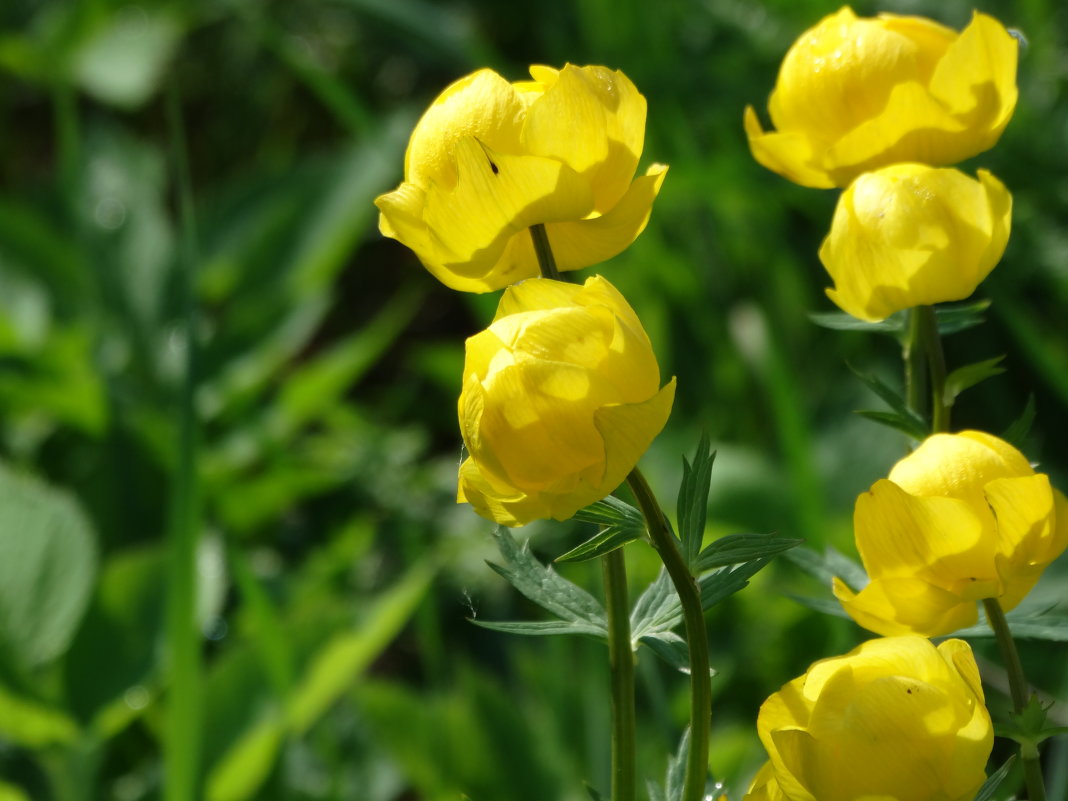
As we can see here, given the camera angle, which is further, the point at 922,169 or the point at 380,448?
the point at 380,448

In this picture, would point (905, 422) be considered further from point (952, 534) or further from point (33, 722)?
point (33, 722)

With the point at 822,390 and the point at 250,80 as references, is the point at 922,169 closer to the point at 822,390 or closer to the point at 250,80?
the point at 822,390

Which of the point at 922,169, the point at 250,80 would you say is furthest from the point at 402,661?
the point at 922,169

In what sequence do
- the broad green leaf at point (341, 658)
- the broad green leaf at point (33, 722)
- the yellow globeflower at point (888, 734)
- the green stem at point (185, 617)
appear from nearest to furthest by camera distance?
the yellow globeflower at point (888, 734) < the green stem at point (185, 617) < the broad green leaf at point (33, 722) < the broad green leaf at point (341, 658)

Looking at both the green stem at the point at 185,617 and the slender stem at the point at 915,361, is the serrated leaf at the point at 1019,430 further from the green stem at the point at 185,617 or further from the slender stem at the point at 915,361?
the green stem at the point at 185,617

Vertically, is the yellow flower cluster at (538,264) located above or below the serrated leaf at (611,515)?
above

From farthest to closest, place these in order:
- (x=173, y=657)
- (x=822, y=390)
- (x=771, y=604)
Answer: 1. (x=822, y=390)
2. (x=771, y=604)
3. (x=173, y=657)

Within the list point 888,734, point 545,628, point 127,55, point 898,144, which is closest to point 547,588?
point 545,628

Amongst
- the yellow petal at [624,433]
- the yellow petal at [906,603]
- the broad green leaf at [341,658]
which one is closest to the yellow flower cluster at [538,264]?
the yellow petal at [624,433]
